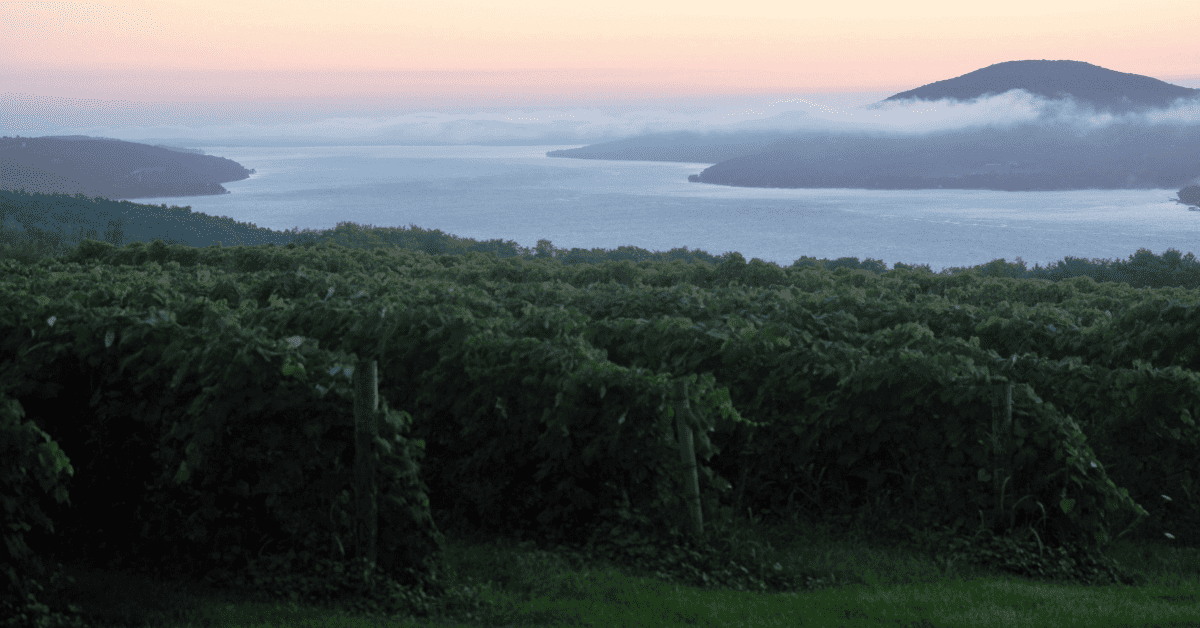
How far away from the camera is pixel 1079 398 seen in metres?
8.52

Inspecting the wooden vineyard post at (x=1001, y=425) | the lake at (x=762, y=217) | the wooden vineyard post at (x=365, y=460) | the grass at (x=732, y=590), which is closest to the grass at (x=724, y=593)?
the grass at (x=732, y=590)

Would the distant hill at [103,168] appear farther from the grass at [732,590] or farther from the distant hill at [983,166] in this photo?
the grass at [732,590]

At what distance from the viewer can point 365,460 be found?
20.4 ft

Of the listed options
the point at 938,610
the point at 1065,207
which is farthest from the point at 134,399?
the point at 1065,207

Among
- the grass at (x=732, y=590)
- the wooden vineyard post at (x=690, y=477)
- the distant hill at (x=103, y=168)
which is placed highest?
the distant hill at (x=103, y=168)

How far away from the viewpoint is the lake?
309 feet

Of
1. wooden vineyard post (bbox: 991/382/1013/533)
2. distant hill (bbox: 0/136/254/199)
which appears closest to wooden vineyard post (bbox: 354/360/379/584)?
wooden vineyard post (bbox: 991/382/1013/533)

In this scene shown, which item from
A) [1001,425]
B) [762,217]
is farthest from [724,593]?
[762,217]

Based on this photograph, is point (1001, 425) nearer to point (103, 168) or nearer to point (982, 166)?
point (103, 168)

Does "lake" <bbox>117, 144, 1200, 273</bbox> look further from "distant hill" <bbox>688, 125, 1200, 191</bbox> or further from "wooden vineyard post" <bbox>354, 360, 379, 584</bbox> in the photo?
"wooden vineyard post" <bbox>354, 360, 379, 584</bbox>

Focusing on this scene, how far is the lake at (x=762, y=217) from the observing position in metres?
94.1

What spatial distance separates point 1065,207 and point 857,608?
148 meters

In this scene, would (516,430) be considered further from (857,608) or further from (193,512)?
(857,608)

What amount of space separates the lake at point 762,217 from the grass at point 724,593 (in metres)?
64.8
